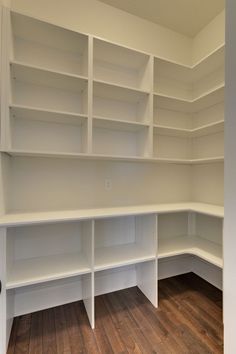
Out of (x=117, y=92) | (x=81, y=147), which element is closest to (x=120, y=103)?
(x=117, y=92)

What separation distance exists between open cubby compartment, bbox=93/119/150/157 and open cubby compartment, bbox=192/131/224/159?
0.89m

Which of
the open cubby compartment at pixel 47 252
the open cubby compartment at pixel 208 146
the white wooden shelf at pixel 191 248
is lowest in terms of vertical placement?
the white wooden shelf at pixel 191 248

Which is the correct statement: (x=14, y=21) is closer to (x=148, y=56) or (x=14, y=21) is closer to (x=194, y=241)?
(x=148, y=56)

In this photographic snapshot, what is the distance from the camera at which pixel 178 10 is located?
215 centimetres

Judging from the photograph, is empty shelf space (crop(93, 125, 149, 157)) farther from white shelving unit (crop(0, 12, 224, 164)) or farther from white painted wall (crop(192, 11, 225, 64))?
white painted wall (crop(192, 11, 225, 64))

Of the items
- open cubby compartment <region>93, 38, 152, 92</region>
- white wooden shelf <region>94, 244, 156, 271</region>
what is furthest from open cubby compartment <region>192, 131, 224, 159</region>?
white wooden shelf <region>94, 244, 156, 271</region>

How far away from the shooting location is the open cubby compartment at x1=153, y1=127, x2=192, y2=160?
2.40 metres

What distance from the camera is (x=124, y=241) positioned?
7.22 feet

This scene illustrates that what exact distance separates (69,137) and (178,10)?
187 centimetres

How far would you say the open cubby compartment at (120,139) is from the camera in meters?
2.05

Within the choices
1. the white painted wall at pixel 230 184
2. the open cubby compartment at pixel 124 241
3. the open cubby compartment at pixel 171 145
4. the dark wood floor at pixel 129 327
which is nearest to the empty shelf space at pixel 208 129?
the open cubby compartment at pixel 171 145

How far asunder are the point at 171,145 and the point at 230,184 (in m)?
1.87

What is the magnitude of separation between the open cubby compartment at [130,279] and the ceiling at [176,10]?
2703 millimetres

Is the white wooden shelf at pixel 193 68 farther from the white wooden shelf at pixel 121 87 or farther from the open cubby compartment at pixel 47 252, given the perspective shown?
Answer: the open cubby compartment at pixel 47 252
